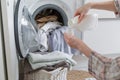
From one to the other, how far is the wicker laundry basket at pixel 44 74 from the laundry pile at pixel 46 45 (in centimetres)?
4

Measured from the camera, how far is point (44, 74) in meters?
1.61

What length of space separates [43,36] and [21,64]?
13.9 inches

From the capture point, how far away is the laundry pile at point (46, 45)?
5.42 feet

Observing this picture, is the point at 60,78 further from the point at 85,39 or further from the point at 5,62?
the point at 85,39

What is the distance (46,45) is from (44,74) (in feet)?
1.52

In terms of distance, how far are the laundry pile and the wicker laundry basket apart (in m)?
0.04

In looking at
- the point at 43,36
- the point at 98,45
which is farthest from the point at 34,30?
the point at 98,45

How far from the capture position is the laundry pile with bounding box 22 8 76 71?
1.65 m

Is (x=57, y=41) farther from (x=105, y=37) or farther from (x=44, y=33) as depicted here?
(x=105, y=37)

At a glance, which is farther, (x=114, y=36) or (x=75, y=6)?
(x=114, y=36)

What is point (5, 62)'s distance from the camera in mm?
1168

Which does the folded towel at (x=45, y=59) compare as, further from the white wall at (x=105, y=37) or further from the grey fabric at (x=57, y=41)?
the white wall at (x=105, y=37)

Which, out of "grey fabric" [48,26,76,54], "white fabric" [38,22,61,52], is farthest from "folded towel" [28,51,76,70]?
"grey fabric" [48,26,76,54]

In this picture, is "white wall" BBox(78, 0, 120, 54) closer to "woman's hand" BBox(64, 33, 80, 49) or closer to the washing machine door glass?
the washing machine door glass
